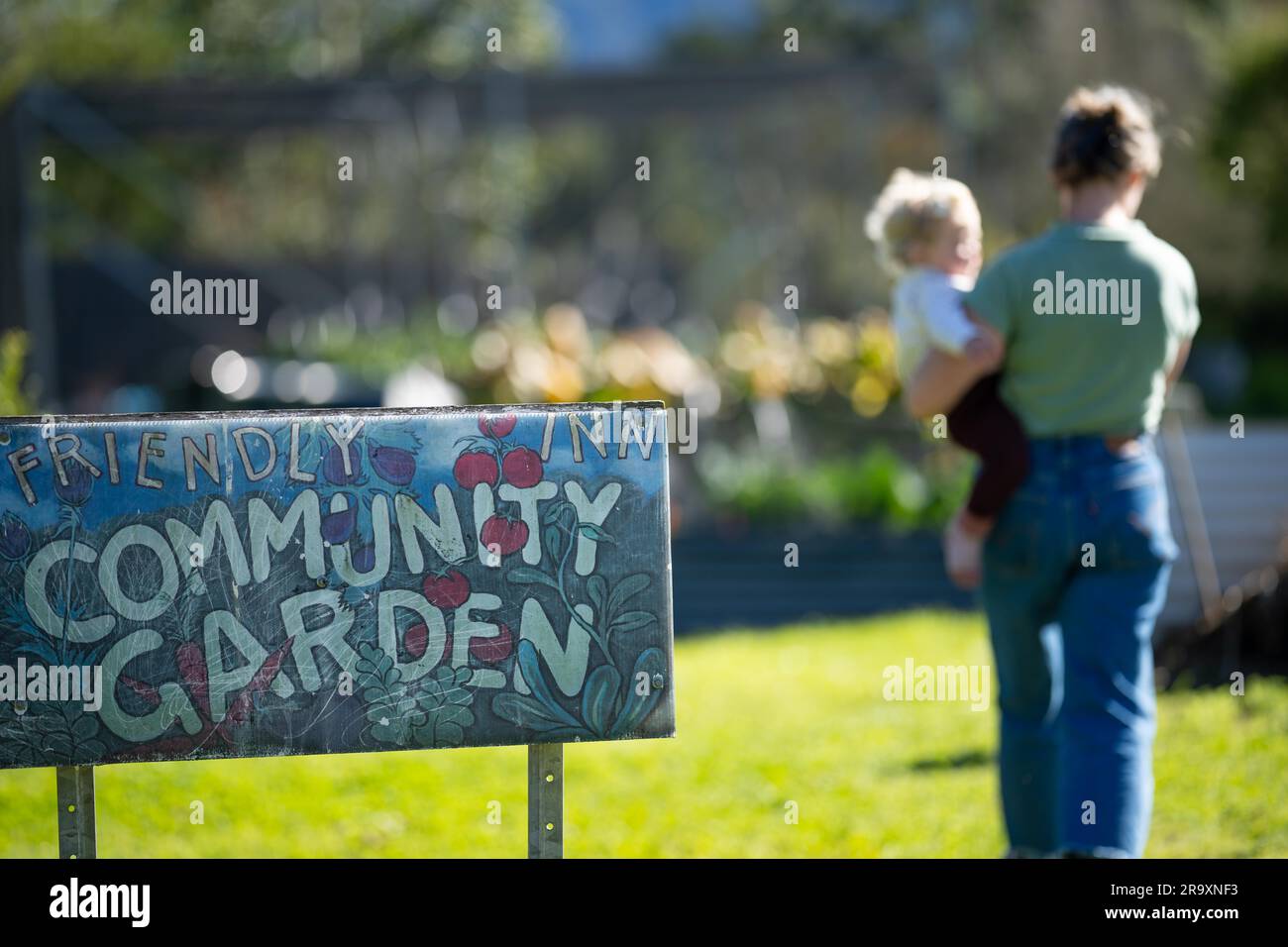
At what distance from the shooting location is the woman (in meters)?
3.40

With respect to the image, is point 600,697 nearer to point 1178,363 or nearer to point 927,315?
point 927,315

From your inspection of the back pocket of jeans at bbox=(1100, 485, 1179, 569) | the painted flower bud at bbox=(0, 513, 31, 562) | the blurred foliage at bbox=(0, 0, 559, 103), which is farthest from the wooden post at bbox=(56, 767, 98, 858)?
the blurred foliage at bbox=(0, 0, 559, 103)

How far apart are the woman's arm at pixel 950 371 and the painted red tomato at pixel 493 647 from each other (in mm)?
1369

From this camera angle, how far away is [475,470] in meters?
2.95

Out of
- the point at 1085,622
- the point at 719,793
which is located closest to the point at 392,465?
the point at 1085,622

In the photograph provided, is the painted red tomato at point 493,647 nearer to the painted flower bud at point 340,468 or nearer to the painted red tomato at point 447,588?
the painted red tomato at point 447,588

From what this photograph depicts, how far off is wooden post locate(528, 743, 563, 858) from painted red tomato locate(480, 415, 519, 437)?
2.15ft

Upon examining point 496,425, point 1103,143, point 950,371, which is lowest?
point 496,425

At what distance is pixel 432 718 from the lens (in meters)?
2.90

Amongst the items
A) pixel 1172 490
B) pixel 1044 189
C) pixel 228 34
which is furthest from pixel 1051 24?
pixel 1172 490

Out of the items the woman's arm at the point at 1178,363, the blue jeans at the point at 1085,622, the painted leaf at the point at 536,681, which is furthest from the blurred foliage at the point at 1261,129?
the painted leaf at the point at 536,681

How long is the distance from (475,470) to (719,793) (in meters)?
2.64

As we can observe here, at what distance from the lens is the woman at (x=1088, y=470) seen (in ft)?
11.2

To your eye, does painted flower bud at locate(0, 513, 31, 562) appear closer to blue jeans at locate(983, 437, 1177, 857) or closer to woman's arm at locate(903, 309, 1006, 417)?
woman's arm at locate(903, 309, 1006, 417)
